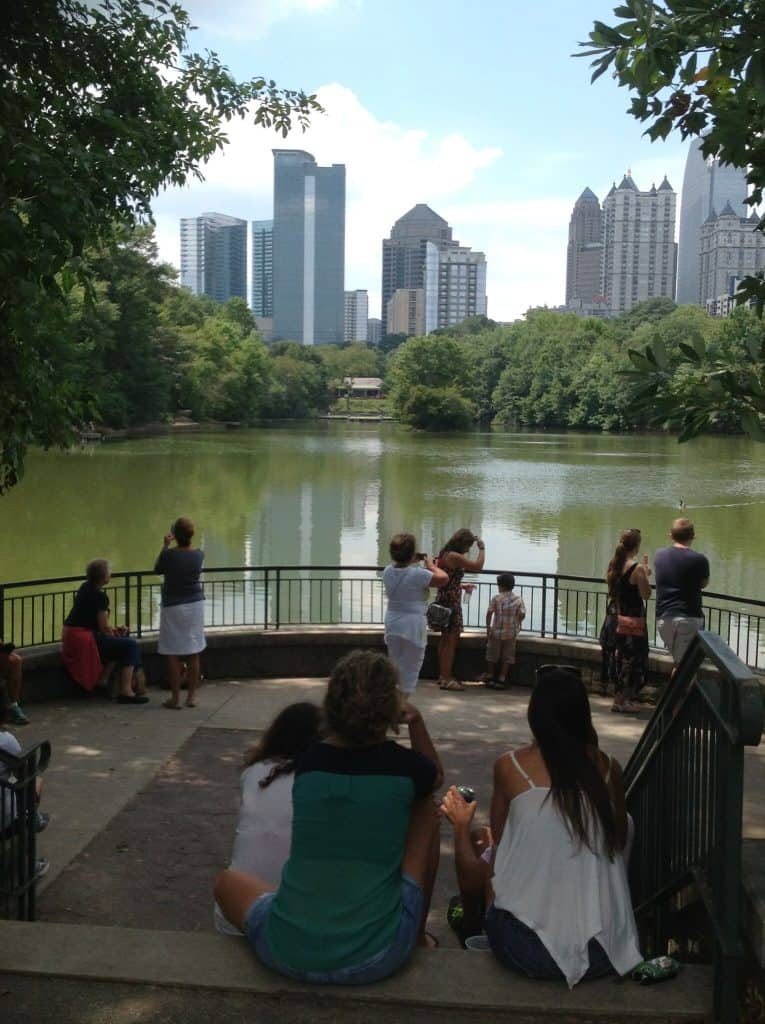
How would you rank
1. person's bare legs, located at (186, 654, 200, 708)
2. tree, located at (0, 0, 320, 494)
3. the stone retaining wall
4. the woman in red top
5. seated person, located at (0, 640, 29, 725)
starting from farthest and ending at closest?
the stone retaining wall → the woman in red top → person's bare legs, located at (186, 654, 200, 708) → seated person, located at (0, 640, 29, 725) → tree, located at (0, 0, 320, 494)

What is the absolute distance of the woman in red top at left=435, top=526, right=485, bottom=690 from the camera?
9.41 metres

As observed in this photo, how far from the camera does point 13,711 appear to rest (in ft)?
26.9

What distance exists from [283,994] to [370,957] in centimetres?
29

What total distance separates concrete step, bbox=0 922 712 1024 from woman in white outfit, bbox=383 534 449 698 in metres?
4.67

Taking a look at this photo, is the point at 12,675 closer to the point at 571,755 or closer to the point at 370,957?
the point at 370,957

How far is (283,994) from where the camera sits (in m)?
3.17

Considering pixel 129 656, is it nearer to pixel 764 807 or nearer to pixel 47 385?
pixel 47 385

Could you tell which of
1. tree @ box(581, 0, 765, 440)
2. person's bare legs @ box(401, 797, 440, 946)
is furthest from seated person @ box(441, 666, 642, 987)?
tree @ box(581, 0, 765, 440)

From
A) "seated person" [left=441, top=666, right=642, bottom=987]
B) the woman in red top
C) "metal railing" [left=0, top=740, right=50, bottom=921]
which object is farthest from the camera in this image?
the woman in red top

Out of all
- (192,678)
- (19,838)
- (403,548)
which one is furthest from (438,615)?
(19,838)

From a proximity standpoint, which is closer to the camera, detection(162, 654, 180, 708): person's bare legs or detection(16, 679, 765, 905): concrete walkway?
detection(16, 679, 765, 905): concrete walkway

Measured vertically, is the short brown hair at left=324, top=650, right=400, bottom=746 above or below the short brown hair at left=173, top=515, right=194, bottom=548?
above

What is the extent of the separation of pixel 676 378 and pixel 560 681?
175 cm

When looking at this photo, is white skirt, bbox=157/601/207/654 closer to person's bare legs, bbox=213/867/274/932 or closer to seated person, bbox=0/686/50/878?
seated person, bbox=0/686/50/878
